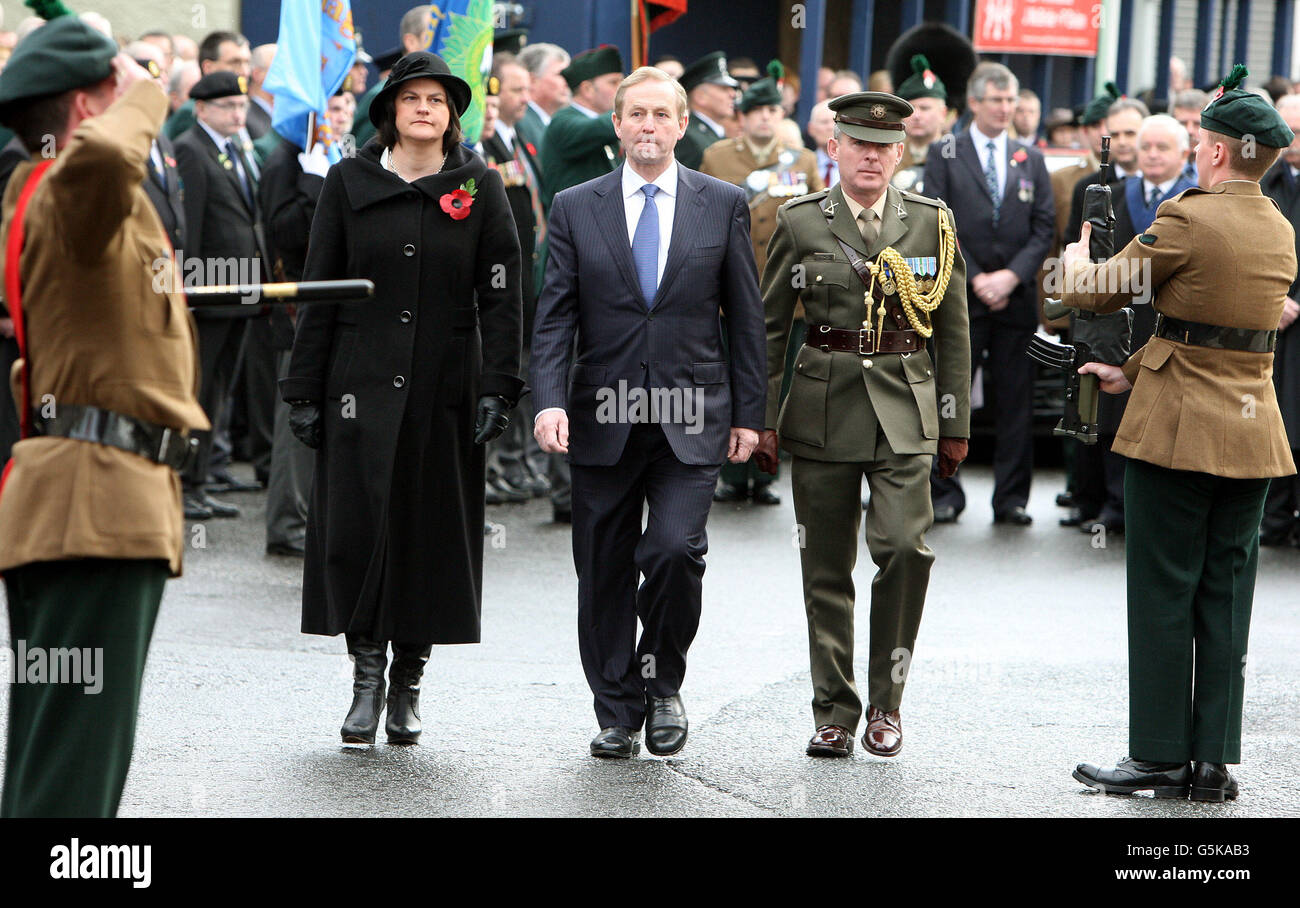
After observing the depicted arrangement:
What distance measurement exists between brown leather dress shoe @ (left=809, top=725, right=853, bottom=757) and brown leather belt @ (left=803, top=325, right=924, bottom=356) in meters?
1.24

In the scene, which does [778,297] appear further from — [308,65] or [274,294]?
[308,65]

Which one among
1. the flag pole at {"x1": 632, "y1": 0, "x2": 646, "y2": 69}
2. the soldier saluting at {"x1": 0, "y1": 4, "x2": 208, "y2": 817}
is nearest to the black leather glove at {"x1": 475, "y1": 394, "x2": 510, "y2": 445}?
the soldier saluting at {"x1": 0, "y1": 4, "x2": 208, "y2": 817}

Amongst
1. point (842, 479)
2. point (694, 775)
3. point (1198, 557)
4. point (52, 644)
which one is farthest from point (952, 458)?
point (52, 644)

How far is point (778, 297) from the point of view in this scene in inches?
247

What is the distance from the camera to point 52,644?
3.95 metres

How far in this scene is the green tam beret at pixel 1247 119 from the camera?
5371 millimetres

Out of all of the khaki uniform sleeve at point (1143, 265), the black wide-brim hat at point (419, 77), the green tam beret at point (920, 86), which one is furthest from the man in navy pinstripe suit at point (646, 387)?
the green tam beret at point (920, 86)

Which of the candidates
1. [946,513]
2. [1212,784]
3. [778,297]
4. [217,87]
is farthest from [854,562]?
[217,87]

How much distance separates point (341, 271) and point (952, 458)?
84.0 inches

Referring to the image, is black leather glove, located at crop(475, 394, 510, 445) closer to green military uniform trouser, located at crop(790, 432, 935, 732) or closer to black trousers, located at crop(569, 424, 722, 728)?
black trousers, located at crop(569, 424, 722, 728)

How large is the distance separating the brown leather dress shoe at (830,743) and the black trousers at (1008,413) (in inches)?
200

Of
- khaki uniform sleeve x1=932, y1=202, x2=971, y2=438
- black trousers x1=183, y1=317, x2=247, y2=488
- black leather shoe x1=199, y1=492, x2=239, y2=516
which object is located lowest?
black leather shoe x1=199, y1=492, x2=239, y2=516

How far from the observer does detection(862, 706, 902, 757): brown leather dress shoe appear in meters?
5.95
